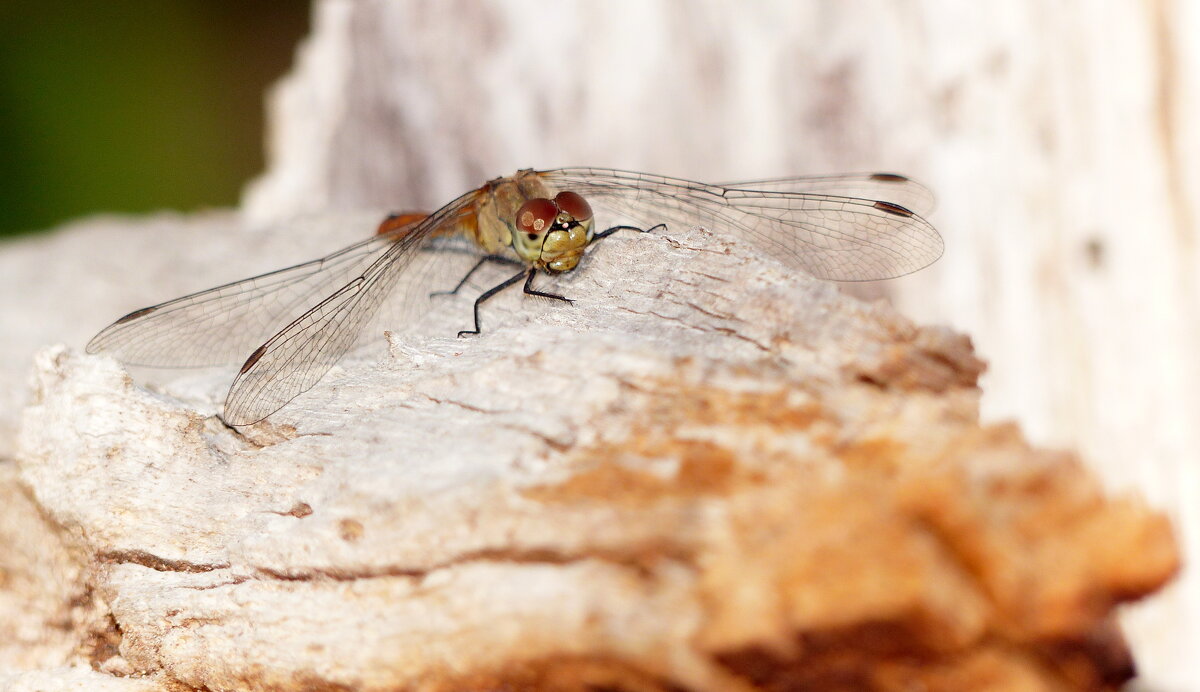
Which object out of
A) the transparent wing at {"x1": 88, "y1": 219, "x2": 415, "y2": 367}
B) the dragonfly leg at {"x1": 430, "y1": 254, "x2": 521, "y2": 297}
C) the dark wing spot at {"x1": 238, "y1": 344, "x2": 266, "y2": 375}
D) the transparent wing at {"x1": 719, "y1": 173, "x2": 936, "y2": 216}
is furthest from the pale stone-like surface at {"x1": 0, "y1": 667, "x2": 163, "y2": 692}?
the transparent wing at {"x1": 719, "y1": 173, "x2": 936, "y2": 216}

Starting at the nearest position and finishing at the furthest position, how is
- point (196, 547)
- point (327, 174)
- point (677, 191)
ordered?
point (196, 547)
point (677, 191)
point (327, 174)

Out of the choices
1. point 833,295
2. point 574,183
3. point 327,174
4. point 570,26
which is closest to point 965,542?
point 833,295

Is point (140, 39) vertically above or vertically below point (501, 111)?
above

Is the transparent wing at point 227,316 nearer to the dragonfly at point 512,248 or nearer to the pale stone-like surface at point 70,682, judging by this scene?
the dragonfly at point 512,248

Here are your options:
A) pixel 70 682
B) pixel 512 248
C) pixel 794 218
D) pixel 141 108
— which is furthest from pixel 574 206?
pixel 141 108

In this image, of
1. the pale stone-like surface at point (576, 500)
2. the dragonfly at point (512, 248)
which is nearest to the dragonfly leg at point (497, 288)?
the dragonfly at point (512, 248)

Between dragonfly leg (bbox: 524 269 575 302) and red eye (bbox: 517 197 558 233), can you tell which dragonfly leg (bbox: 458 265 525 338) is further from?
red eye (bbox: 517 197 558 233)

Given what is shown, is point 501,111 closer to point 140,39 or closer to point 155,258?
point 155,258
